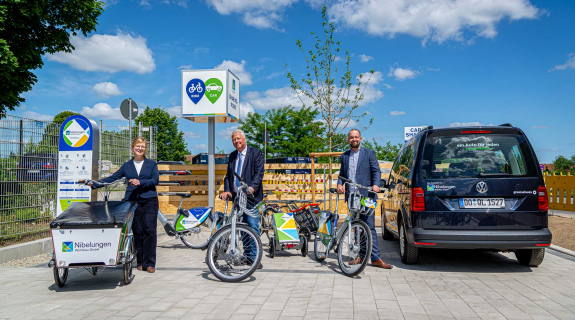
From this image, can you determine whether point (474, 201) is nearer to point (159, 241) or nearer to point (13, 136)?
point (159, 241)

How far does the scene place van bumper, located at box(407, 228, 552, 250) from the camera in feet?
18.0

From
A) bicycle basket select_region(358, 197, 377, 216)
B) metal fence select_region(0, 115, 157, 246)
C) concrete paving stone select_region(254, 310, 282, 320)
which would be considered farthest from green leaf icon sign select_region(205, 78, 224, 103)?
concrete paving stone select_region(254, 310, 282, 320)

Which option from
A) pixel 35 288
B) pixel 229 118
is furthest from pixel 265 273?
pixel 229 118

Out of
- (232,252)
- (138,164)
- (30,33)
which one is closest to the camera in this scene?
(232,252)

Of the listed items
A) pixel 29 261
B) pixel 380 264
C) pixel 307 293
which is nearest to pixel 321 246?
pixel 380 264

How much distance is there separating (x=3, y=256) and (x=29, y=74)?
5.29m

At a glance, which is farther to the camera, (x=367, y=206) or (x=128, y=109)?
(x=128, y=109)

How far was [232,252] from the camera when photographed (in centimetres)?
539

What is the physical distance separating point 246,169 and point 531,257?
417 centimetres

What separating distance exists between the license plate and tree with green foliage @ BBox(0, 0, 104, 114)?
9.06m

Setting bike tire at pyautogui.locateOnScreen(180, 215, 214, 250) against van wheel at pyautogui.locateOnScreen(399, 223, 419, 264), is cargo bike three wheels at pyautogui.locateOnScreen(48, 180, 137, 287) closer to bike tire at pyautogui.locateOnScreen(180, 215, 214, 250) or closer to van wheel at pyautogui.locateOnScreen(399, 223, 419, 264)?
bike tire at pyautogui.locateOnScreen(180, 215, 214, 250)

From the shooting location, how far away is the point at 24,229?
26.4 ft

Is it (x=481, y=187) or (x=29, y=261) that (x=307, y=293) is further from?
(x=29, y=261)

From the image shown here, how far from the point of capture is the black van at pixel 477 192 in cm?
554
